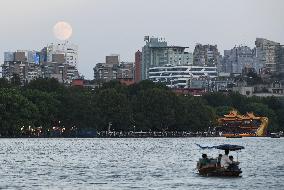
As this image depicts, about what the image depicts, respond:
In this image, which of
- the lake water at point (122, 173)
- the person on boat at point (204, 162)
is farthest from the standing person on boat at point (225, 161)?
the person on boat at point (204, 162)

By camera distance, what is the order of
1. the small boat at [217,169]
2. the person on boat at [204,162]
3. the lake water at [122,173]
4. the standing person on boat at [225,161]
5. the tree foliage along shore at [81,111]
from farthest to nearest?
the tree foliage along shore at [81,111] < the person on boat at [204,162] < the small boat at [217,169] < the standing person on boat at [225,161] < the lake water at [122,173]

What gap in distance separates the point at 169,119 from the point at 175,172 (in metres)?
119

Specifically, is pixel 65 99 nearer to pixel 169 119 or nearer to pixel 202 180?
pixel 169 119

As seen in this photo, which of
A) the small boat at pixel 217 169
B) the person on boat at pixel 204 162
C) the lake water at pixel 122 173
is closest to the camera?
the lake water at pixel 122 173

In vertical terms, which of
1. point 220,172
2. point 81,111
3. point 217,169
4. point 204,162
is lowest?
point 220,172

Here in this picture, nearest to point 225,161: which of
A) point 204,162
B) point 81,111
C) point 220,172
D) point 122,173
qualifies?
point 220,172

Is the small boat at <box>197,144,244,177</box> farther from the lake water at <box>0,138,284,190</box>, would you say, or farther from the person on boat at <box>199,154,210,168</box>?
the lake water at <box>0,138,284,190</box>

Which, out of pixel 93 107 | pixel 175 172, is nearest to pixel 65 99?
pixel 93 107

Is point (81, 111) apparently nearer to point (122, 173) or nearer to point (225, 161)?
point (122, 173)

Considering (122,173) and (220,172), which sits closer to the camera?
(220,172)

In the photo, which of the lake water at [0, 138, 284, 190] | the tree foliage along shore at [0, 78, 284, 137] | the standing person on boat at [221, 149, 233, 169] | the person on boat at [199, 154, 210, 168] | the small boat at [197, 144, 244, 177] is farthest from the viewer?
the tree foliage along shore at [0, 78, 284, 137]

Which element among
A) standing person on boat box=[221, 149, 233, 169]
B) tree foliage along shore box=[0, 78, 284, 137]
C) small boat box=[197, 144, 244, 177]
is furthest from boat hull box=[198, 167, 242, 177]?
tree foliage along shore box=[0, 78, 284, 137]

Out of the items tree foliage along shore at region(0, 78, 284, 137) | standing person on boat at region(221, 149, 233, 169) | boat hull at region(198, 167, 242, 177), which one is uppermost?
tree foliage along shore at region(0, 78, 284, 137)

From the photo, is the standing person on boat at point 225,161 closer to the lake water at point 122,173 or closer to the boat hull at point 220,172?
the boat hull at point 220,172
